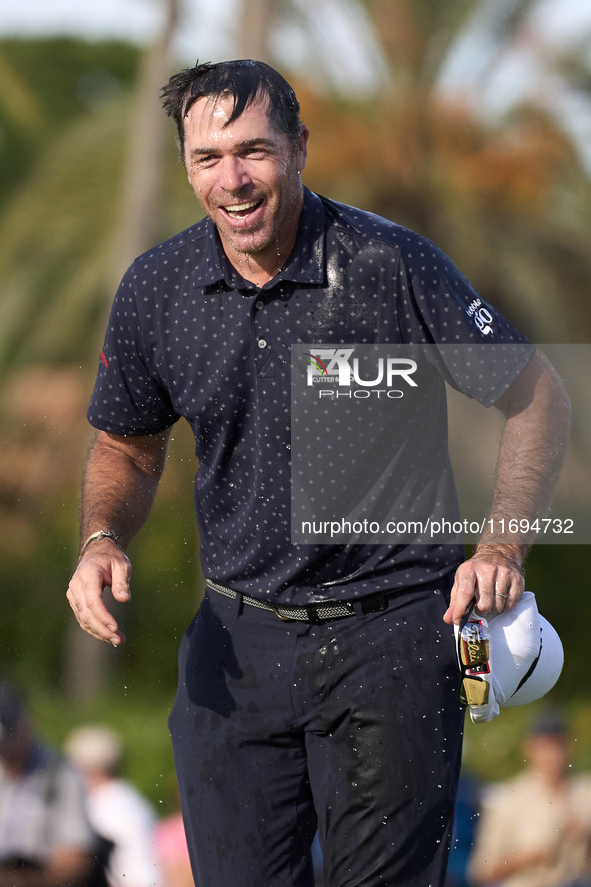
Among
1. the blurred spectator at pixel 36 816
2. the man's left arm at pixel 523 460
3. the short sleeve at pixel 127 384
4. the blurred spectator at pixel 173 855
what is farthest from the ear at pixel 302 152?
the blurred spectator at pixel 36 816

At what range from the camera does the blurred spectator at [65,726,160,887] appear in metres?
4.81

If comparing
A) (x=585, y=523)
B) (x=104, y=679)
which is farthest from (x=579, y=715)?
(x=104, y=679)

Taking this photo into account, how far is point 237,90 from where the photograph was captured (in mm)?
2531

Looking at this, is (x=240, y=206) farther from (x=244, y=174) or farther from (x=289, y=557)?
(x=289, y=557)

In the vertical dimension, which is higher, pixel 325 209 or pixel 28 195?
pixel 28 195

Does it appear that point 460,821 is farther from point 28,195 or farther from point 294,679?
point 28,195

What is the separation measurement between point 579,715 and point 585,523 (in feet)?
10.7

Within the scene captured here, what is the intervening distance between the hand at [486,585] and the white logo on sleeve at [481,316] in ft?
1.62

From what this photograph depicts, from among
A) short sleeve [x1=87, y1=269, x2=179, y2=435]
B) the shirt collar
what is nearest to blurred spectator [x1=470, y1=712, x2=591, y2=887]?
short sleeve [x1=87, y1=269, x2=179, y2=435]

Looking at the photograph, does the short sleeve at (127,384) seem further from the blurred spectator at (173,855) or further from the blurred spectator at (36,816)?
the blurred spectator at (36,816)

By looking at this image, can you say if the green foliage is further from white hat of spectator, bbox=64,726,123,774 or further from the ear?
the ear

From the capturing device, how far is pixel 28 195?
→ 1275 centimetres

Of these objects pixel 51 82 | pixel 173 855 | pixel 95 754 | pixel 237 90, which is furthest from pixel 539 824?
pixel 51 82

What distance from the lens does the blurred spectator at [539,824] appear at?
17.0 feet
